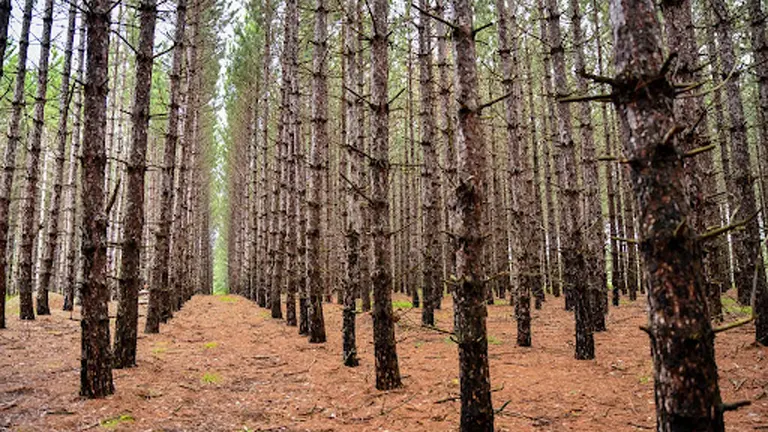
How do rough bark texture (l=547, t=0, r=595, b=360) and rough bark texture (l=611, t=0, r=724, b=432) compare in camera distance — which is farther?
rough bark texture (l=547, t=0, r=595, b=360)

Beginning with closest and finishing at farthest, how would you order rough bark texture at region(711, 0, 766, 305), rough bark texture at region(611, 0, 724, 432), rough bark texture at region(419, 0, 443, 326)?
rough bark texture at region(611, 0, 724, 432) < rough bark texture at region(711, 0, 766, 305) < rough bark texture at region(419, 0, 443, 326)

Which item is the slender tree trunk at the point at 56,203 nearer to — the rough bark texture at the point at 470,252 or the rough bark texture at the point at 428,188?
the rough bark texture at the point at 428,188

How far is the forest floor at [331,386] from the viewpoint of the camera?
4.75 meters

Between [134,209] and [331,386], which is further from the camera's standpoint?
[134,209]

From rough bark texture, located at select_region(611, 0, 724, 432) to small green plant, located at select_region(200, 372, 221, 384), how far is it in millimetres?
5922

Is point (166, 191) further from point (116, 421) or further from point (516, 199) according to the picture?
point (516, 199)

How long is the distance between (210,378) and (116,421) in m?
2.15

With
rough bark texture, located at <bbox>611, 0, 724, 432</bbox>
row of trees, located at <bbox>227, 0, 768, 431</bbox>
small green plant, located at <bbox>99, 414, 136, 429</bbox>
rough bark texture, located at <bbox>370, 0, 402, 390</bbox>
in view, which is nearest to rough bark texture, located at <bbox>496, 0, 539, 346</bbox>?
row of trees, located at <bbox>227, 0, 768, 431</bbox>

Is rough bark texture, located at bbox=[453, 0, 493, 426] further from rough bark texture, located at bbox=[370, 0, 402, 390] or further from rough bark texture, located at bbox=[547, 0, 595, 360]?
rough bark texture, located at bbox=[547, 0, 595, 360]

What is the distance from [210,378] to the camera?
671 centimetres

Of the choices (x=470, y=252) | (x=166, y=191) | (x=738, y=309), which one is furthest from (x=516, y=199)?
(x=166, y=191)

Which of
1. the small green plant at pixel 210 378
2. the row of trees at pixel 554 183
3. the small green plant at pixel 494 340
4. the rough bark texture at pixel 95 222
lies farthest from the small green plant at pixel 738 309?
the rough bark texture at pixel 95 222

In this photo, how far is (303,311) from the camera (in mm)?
10727

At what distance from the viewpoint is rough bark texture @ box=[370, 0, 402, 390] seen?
5.88m
